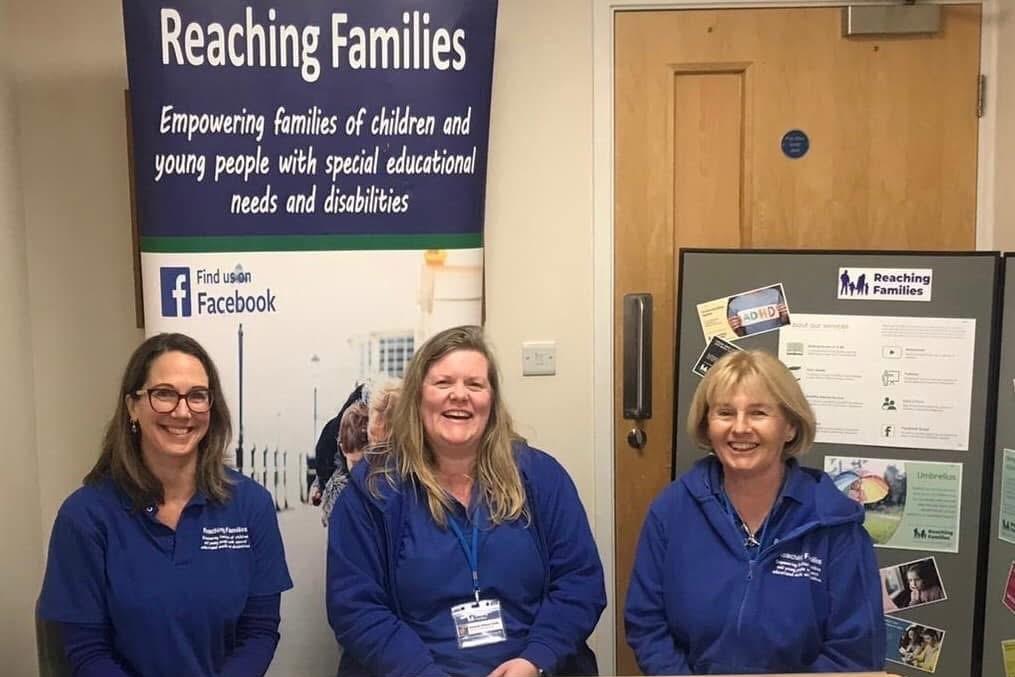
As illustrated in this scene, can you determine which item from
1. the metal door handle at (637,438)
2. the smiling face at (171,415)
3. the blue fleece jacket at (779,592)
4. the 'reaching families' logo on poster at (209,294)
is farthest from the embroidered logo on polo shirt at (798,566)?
the 'reaching families' logo on poster at (209,294)

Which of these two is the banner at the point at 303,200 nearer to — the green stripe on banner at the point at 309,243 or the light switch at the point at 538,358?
the green stripe on banner at the point at 309,243

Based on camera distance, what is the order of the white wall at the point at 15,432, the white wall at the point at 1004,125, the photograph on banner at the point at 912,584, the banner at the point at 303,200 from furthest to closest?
the white wall at the point at 1004,125
the photograph on banner at the point at 912,584
the white wall at the point at 15,432
the banner at the point at 303,200

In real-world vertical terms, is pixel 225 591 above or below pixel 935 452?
below

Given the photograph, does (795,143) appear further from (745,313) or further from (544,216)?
(544,216)

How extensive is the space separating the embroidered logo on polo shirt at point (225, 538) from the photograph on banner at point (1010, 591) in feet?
6.00

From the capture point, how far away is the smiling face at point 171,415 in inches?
75.5

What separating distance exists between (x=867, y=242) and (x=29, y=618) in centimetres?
250

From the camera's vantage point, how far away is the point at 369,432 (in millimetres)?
2432

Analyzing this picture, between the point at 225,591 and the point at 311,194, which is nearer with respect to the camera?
the point at 225,591

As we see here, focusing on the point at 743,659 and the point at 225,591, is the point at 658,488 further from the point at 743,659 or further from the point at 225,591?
the point at 225,591

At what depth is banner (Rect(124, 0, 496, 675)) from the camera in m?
2.28

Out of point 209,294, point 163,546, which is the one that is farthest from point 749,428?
point 209,294

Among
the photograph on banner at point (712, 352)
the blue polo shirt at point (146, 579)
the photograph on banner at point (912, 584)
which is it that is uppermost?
the photograph on banner at point (712, 352)

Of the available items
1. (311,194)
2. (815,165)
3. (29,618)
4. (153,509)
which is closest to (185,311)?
(311,194)
